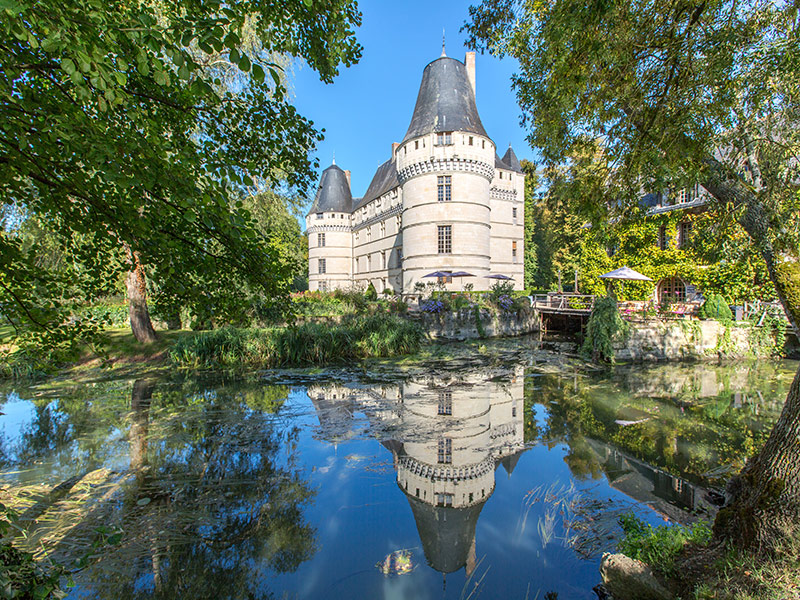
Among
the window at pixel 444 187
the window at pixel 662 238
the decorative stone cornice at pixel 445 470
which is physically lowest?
the decorative stone cornice at pixel 445 470

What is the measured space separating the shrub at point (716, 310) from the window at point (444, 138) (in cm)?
1518

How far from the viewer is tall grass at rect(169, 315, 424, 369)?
35.0 feet

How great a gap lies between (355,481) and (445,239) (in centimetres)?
2028

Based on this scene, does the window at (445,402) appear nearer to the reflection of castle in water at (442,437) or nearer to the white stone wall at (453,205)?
the reflection of castle in water at (442,437)

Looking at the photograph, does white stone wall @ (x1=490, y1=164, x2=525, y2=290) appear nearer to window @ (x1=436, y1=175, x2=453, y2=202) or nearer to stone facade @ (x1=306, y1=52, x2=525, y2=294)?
stone facade @ (x1=306, y1=52, x2=525, y2=294)

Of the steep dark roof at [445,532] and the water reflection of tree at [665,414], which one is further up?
the water reflection of tree at [665,414]

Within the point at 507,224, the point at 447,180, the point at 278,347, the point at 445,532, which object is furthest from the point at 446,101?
the point at 445,532

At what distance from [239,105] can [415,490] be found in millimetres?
4274

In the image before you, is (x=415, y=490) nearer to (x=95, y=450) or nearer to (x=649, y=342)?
(x=95, y=450)

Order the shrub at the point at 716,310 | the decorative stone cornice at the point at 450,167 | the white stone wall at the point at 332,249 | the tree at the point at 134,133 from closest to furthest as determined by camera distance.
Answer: the tree at the point at 134,133 < the shrub at the point at 716,310 < the decorative stone cornice at the point at 450,167 < the white stone wall at the point at 332,249

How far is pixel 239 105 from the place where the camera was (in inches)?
142

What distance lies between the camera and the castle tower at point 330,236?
38.3 metres

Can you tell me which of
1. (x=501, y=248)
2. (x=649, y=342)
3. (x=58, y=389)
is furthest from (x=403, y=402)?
(x=501, y=248)

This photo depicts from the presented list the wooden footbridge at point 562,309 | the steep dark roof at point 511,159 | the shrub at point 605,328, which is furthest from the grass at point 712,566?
the steep dark roof at point 511,159
